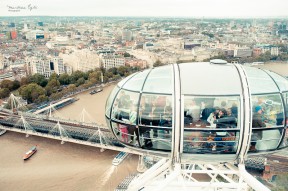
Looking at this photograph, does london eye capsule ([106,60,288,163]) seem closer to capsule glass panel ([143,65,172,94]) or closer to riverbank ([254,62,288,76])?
capsule glass panel ([143,65,172,94])

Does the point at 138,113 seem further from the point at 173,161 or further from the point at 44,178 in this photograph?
the point at 44,178

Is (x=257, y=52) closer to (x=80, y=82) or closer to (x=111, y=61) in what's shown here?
(x=111, y=61)

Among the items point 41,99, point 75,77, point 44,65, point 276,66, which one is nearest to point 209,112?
point 41,99

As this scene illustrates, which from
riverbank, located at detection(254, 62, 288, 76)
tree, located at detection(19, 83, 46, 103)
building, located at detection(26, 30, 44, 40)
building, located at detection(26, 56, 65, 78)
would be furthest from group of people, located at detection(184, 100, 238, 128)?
building, located at detection(26, 30, 44, 40)

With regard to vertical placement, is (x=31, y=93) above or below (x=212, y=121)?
below

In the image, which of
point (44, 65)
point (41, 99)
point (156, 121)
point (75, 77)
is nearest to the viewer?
point (156, 121)

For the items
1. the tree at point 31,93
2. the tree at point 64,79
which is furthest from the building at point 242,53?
the tree at point 31,93

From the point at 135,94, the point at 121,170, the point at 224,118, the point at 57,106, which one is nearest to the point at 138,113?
the point at 135,94
